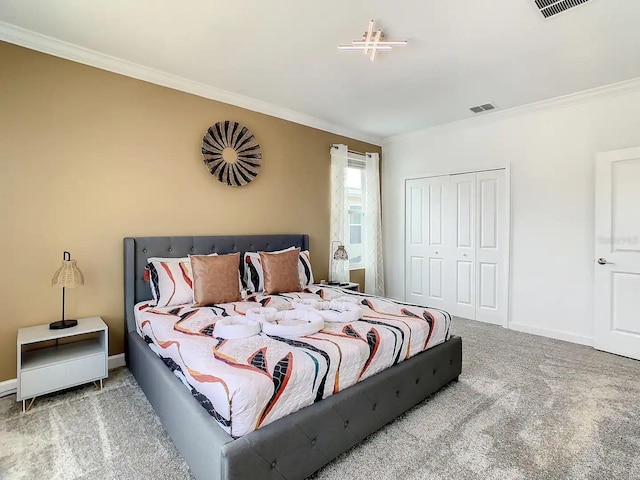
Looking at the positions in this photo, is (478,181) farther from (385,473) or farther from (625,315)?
(385,473)

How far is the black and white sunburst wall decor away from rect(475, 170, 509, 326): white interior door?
9.74 feet

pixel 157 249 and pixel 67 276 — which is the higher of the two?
pixel 157 249

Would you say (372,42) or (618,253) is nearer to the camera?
(372,42)

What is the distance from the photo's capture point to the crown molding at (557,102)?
329cm

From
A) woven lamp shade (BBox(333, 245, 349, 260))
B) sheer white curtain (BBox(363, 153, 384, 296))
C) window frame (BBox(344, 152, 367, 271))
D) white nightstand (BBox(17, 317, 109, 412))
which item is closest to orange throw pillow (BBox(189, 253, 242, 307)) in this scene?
white nightstand (BBox(17, 317, 109, 412))

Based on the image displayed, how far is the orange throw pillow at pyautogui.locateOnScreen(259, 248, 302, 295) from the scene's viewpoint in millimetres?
3338

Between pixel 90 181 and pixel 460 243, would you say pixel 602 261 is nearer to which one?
pixel 460 243

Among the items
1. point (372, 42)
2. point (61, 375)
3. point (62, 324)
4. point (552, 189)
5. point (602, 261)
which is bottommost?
point (61, 375)

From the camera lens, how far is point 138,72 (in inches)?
118

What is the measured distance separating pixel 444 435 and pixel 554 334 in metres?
2.66

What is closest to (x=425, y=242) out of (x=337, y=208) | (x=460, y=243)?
(x=460, y=243)

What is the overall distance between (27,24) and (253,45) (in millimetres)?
1612

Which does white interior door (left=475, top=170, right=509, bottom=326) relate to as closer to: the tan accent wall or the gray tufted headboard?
the gray tufted headboard

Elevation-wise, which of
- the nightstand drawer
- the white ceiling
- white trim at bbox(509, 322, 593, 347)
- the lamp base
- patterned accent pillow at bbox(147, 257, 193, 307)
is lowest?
white trim at bbox(509, 322, 593, 347)
